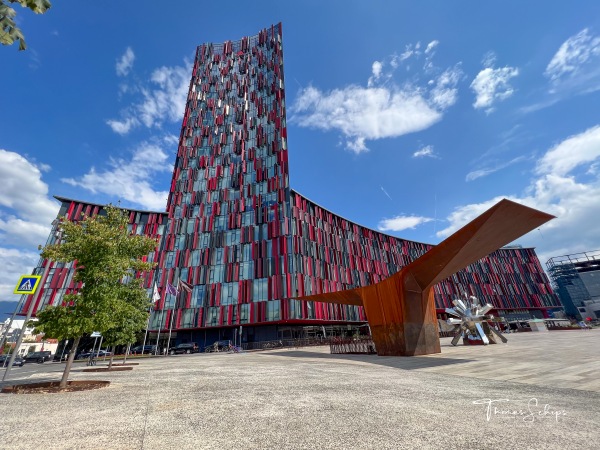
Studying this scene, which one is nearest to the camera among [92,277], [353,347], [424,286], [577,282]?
[92,277]

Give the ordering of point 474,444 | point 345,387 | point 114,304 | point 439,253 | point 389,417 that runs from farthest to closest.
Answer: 1. point 439,253
2. point 114,304
3. point 345,387
4. point 389,417
5. point 474,444

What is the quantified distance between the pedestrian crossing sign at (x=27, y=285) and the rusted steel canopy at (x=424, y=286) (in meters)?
17.7

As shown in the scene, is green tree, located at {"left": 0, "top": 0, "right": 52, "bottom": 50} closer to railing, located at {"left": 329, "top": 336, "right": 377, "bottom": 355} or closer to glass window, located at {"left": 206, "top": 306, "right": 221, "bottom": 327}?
railing, located at {"left": 329, "top": 336, "right": 377, "bottom": 355}

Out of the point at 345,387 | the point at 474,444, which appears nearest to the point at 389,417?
the point at 474,444

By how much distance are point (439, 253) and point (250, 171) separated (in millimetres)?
51086

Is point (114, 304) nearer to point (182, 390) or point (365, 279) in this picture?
point (182, 390)

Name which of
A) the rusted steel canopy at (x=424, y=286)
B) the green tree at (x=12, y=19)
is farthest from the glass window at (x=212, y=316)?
the green tree at (x=12, y=19)

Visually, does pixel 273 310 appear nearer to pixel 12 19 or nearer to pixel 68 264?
pixel 68 264

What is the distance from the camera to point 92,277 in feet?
35.7

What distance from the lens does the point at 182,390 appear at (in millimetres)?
8234

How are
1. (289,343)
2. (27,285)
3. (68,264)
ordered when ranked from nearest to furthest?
(27,285) < (289,343) < (68,264)

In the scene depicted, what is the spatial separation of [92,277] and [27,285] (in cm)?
280

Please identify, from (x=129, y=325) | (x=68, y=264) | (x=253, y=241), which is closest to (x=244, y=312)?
(x=253, y=241)

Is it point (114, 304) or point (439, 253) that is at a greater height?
point (439, 253)
